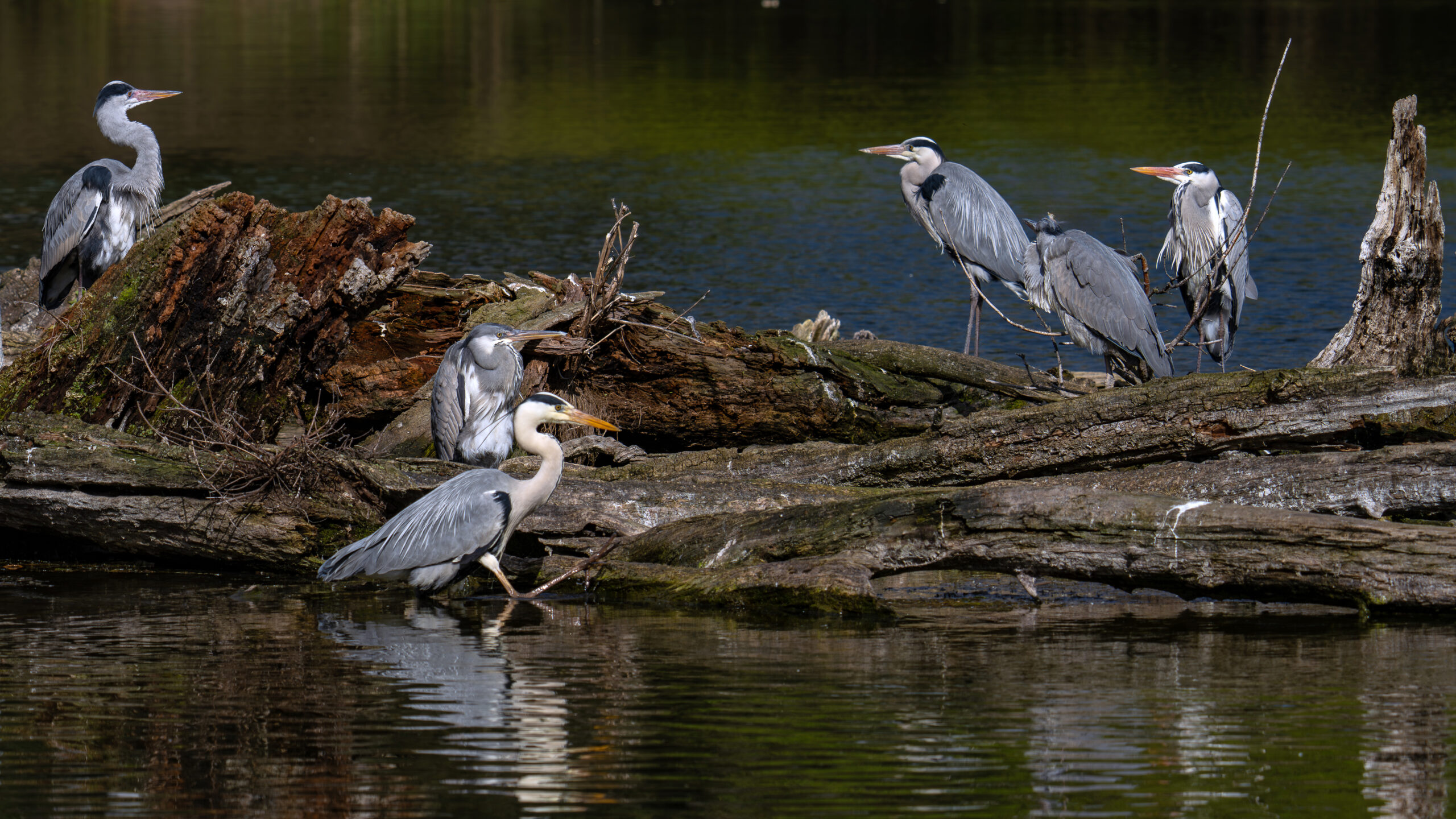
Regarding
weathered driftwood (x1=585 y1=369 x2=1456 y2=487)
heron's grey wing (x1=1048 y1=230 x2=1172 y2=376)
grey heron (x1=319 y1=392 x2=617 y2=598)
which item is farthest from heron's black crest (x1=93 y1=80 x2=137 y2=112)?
heron's grey wing (x1=1048 y1=230 x2=1172 y2=376)

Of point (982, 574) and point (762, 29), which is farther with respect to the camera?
point (762, 29)

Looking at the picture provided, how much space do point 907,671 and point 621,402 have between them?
3779mm

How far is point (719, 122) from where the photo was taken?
31359 millimetres

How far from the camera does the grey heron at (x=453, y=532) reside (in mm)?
7238

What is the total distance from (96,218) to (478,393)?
12.3ft

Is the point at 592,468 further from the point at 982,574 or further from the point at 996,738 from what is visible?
the point at 996,738

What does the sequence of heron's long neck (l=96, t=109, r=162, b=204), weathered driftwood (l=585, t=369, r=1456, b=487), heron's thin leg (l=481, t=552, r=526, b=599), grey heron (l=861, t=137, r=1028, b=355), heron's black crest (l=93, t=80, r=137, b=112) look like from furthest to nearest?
grey heron (l=861, t=137, r=1028, b=355), heron's black crest (l=93, t=80, r=137, b=112), heron's long neck (l=96, t=109, r=162, b=204), heron's thin leg (l=481, t=552, r=526, b=599), weathered driftwood (l=585, t=369, r=1456, b=487)

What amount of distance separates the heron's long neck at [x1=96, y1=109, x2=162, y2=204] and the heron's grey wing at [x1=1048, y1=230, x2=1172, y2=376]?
6.43 m

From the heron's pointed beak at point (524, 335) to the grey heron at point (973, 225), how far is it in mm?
4404

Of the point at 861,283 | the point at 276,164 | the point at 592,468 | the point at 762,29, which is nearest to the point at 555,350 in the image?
the point at 592,468

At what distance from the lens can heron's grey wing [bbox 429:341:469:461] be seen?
29.0ft

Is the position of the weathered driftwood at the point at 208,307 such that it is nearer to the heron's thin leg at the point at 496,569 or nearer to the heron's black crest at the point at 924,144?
the heron's thin leg at the point at 496,569

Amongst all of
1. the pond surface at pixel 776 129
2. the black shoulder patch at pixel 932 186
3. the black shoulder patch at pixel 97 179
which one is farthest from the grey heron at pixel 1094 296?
the black shoulder patch at pixel 97 179

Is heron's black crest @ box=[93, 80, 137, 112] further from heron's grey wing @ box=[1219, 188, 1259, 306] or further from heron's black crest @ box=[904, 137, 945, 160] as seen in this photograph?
heron's grey wing @ box=[1219, 188, 1259, 306]
